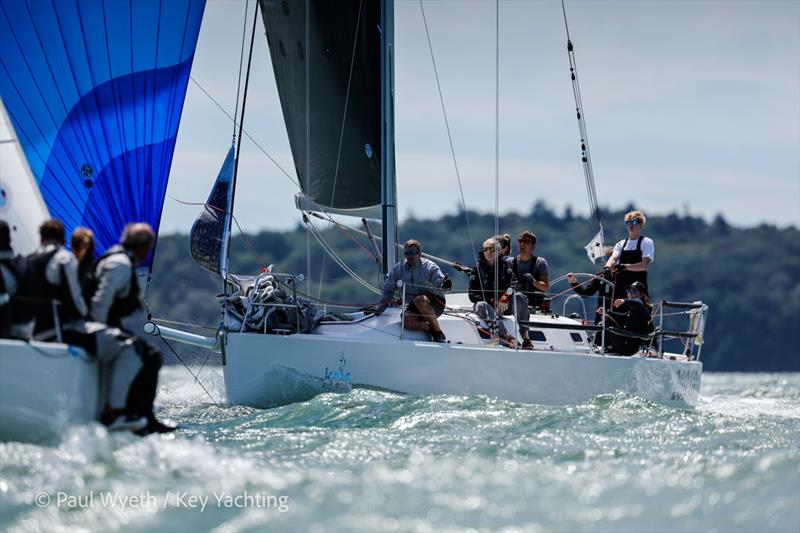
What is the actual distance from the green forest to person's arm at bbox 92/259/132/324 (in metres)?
42.7

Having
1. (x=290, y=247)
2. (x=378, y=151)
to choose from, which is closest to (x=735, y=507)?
(x=378, y=151)

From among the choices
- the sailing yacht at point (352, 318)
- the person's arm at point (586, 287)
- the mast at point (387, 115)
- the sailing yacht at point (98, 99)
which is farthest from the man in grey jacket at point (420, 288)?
the sailing yacht at point (98, 99)

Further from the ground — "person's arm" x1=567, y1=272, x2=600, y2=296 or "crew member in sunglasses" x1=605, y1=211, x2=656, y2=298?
"crew member in sunglasses" x1=605, y1=211, x2=656, y2=298

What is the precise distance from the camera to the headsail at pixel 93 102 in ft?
26.2

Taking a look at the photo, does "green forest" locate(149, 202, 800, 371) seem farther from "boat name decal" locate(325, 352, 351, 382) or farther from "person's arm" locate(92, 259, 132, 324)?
"person's arm" locate(92, 259, 132, 324)

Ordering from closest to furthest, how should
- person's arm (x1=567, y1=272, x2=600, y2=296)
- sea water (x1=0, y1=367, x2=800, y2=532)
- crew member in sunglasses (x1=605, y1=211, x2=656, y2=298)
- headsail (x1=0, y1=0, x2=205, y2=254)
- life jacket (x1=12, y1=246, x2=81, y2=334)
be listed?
sea water (x1=0, y1=367, x2=800, y2=532) < life jacket (x1=12, y1=246, x2=81, y2=334) < headsail (x1=0, y1=0, x2=205, y2=254) < crew member in sunglasses (x1=605, y1=211, x2=656, y2=298) < person's arm (x1=567, y1=272, x2=600, y2=296)

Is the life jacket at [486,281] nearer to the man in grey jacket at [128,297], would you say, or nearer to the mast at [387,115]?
the mast at [387,115]

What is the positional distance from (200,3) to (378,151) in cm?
184

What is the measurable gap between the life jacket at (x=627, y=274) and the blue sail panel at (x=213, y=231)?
2910 millimetres

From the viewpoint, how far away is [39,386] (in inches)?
208

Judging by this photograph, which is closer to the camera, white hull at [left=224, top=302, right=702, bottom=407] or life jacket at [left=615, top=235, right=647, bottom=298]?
white hull at [left=224, top=302, right=702, bottom=407]

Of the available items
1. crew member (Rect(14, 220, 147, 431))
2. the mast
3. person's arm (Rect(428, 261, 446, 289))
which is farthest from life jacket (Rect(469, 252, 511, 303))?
crew member (Rect(14, 220, 147, 431))

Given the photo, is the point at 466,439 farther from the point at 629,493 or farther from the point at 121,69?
the point at 121,69

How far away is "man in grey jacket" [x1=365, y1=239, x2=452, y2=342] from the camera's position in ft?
26.3
